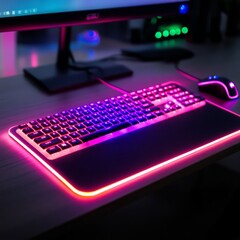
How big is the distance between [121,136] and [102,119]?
55 millimetres

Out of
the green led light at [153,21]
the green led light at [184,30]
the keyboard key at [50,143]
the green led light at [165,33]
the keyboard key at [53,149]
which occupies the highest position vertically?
the green led light at [153,21]

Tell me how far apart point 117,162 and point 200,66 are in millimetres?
625

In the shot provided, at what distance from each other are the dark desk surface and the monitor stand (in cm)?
2

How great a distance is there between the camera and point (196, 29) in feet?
4.74

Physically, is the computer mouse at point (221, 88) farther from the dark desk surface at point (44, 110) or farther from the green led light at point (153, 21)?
the green led light at point (153, 21)

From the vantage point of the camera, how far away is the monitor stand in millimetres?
983

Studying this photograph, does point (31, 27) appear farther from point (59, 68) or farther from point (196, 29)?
point (196, 29)

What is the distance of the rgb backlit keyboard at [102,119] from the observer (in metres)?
0.71

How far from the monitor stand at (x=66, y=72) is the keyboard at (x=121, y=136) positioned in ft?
0.42

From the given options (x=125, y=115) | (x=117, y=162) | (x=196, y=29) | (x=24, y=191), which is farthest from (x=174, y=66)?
(x=24, y=191)

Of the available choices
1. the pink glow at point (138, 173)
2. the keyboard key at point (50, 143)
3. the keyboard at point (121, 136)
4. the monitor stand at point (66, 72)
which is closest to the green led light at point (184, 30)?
the monitor stand at point (66, 72)

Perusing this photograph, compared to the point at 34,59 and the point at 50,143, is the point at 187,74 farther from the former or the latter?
the point at 50,143

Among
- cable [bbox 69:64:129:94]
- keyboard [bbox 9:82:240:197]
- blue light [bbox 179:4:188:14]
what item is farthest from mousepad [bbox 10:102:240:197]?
blue light [bbox 179:4:188:14]

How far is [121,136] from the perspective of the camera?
2.51ft
